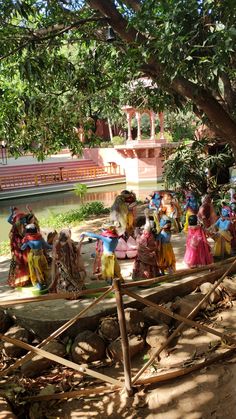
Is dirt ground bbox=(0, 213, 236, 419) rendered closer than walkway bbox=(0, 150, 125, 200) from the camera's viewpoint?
Yes

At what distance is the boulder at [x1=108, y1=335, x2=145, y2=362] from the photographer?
4.44 meters

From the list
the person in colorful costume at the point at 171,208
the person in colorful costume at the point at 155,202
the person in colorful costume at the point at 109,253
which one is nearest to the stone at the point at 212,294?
the person in colorful costume at the point at 109,253

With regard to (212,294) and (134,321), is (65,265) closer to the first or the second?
(134,321)

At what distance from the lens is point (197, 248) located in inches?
238

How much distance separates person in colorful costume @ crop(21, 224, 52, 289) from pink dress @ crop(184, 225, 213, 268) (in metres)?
2.24

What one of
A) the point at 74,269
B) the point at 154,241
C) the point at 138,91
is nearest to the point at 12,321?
the point at 74,269

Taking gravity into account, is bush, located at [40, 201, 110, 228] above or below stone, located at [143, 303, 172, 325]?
above

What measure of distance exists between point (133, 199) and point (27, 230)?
2.57 metres

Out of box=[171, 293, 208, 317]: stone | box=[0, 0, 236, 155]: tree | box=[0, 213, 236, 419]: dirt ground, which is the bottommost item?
box=[0, 213, 236, 419]: dirt ground

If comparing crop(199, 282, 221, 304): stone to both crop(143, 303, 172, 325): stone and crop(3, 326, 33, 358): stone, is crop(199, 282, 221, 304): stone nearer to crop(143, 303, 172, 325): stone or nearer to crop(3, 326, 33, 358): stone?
crop(143, 303, 172, 325): stone

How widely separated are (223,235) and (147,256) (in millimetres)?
1656

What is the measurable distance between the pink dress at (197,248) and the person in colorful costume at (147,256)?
0.69 meters

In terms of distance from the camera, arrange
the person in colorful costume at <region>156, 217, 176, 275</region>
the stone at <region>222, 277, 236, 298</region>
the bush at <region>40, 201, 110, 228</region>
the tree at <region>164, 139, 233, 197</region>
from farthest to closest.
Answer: the bush at <region>40, 201, 110, 228</region> → the tree at <region>164, 139, 233, 197</region> → the person in colorful costume at <region>156, 217, 176, 275</region> → the stone at <region>222, 277, 236, 298</region>

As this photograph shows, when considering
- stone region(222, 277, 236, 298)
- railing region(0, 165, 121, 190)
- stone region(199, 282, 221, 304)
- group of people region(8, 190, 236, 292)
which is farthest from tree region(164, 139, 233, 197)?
railing region(0, 165, 121, 190)
